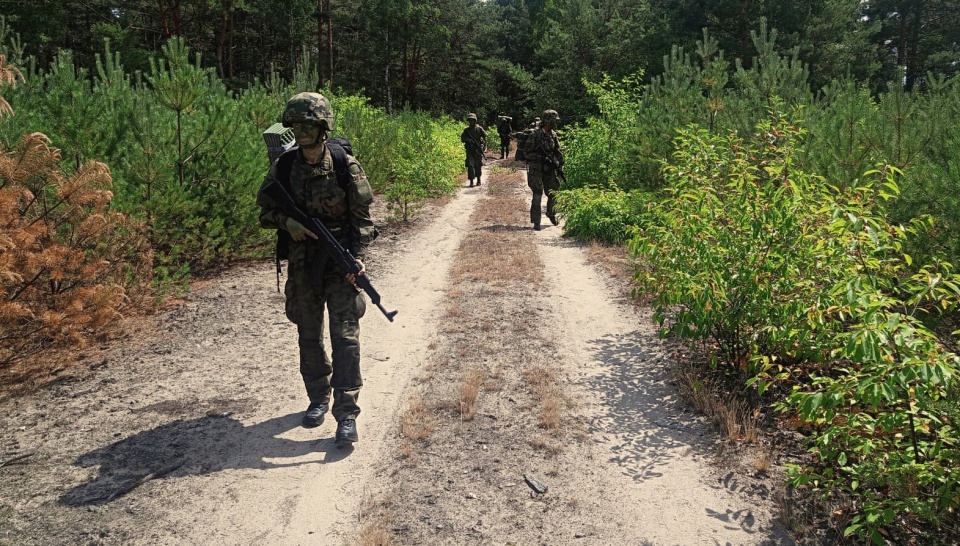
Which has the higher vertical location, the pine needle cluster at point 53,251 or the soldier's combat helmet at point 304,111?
the soldier's combat helmet at point 304,111

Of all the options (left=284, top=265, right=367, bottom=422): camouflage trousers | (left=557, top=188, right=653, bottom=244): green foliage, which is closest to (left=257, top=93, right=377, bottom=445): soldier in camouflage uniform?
(left=284, top=265, right=367, bottom=422): camouflage trousers

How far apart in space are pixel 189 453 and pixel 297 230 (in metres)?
1.54

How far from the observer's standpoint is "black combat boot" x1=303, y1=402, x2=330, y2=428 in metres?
3.94

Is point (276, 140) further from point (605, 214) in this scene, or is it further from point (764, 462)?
point (605, 214)

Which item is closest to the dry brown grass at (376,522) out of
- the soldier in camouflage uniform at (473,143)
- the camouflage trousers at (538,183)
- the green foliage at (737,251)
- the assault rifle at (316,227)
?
the assault rifle at (316,227)

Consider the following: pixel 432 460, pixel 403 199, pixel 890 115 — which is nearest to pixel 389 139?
pixel 403 199

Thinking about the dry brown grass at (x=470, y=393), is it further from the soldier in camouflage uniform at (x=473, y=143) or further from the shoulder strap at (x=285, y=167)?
the soldier in camouflage uniform at (x=473, y=143)

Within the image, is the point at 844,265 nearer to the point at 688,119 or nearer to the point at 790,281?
the point at 790,281

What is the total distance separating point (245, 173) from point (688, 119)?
7413mm

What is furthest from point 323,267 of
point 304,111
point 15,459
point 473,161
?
point 473,161

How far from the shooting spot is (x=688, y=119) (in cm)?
1037

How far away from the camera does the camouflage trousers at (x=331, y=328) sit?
386 centimetres

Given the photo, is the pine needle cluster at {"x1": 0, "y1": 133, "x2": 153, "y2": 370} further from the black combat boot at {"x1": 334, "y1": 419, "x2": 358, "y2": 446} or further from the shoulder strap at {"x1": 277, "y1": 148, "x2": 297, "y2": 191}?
the black combat boot at {"x1": 334, "y1": 419, "x2": 358, "y2": 446}

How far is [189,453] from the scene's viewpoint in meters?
3.66
